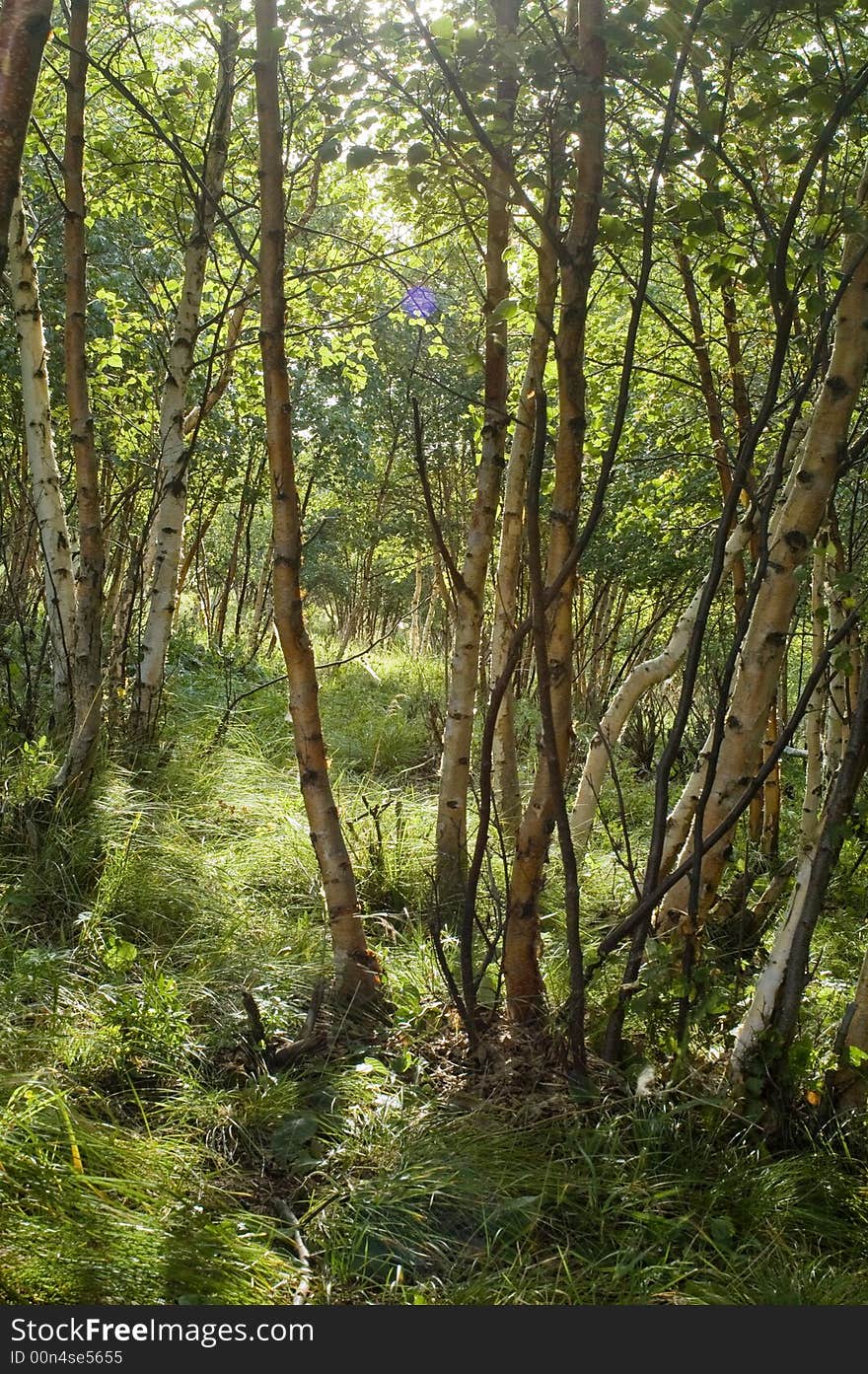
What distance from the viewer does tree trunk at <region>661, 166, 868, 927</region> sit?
2.57 metres

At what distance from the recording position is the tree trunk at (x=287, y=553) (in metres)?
2.81

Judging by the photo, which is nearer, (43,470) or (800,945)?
(800,945)

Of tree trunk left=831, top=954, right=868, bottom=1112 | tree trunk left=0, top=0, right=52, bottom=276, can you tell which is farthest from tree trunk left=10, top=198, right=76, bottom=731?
tree trunk left=831, top=954, right=868, bottom=1112

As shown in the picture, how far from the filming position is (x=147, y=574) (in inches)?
243

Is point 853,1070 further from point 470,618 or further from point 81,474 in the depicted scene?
point 81,474

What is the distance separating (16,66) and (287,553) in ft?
5.01

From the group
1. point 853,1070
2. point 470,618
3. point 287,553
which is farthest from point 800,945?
point 470,618

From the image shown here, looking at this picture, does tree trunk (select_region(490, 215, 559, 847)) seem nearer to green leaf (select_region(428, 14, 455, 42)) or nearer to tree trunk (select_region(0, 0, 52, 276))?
green leaf (select_region(428, 14, 455, 42))

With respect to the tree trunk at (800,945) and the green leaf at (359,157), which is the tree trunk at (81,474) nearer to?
the green leaf at (359,157)

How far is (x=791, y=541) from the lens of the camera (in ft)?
8.56

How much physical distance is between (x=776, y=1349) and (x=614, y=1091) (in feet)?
2.54

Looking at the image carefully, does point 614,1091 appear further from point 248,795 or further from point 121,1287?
point 248,795

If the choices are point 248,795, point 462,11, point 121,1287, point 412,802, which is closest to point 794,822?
point 412,802

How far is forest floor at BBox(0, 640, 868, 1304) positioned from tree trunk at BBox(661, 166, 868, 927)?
0.71 m
